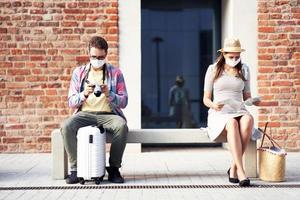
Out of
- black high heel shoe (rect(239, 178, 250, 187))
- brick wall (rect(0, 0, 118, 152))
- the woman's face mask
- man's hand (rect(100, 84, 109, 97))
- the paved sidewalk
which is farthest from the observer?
brick wall (rect(0, 0, 118, 152))

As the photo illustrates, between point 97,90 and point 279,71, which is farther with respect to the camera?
point 279,71

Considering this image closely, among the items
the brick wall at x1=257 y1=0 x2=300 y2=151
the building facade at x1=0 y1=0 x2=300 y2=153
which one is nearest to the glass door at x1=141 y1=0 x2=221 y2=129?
the building facade at x1=0 y1=0 x2=300 y2=153

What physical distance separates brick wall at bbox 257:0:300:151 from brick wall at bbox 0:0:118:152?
2.17m

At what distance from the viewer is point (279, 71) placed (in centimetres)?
870

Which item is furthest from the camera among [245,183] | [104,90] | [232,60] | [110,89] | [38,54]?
[38,54]

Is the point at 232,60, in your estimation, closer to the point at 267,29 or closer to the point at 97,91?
the point at 97,91

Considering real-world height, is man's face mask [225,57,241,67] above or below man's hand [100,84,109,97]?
above

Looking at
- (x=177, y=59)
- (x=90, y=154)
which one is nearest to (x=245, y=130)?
(x=90, y=154)

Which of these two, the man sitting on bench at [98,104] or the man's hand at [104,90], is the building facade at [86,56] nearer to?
the man sitting on bench at [98,104]

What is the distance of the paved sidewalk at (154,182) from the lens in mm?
5336

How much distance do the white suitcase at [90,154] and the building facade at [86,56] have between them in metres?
2.86

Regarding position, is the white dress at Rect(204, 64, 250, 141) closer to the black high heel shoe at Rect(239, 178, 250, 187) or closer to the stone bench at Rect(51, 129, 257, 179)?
the stone bench at Rect(51, 129, 257, 179)

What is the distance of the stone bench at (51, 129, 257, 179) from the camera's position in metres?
6.22

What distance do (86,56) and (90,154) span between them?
122 inches
